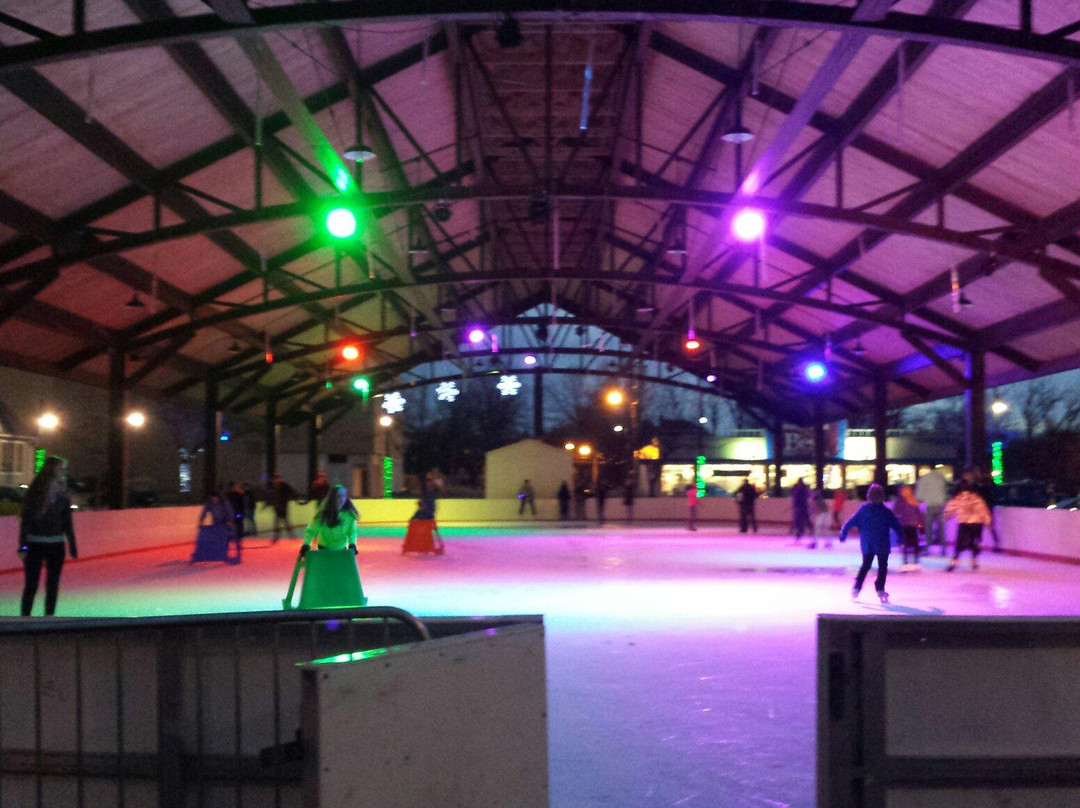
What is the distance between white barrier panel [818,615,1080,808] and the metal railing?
1.46 m

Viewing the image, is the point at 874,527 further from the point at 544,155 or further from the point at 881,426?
the point at 881,426

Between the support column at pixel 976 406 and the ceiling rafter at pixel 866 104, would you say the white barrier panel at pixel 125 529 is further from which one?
the support column at pixel 976 406

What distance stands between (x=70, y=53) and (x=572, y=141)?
46.0 ft

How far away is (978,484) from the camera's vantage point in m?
21.8

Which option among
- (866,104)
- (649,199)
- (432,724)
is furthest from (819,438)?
(432,724)

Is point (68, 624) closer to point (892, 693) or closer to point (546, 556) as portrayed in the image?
point (892, 693)

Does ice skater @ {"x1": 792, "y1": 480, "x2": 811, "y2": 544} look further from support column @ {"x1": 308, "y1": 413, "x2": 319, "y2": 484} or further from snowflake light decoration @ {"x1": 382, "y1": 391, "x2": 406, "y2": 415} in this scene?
support column @ {"x1": 308, "y1": 413, "x2": 319, "y2": 484}

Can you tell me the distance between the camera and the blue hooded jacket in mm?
11570

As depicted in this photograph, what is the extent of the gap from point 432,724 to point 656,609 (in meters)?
8.50

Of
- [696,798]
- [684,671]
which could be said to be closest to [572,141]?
[684,671]

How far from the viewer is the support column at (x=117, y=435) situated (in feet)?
78.8

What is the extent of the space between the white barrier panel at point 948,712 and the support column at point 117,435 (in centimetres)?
2279

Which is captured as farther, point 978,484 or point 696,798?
point 978,484


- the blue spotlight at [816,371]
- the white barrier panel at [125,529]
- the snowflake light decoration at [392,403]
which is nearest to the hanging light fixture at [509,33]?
the white barrier panel at [125,529]
